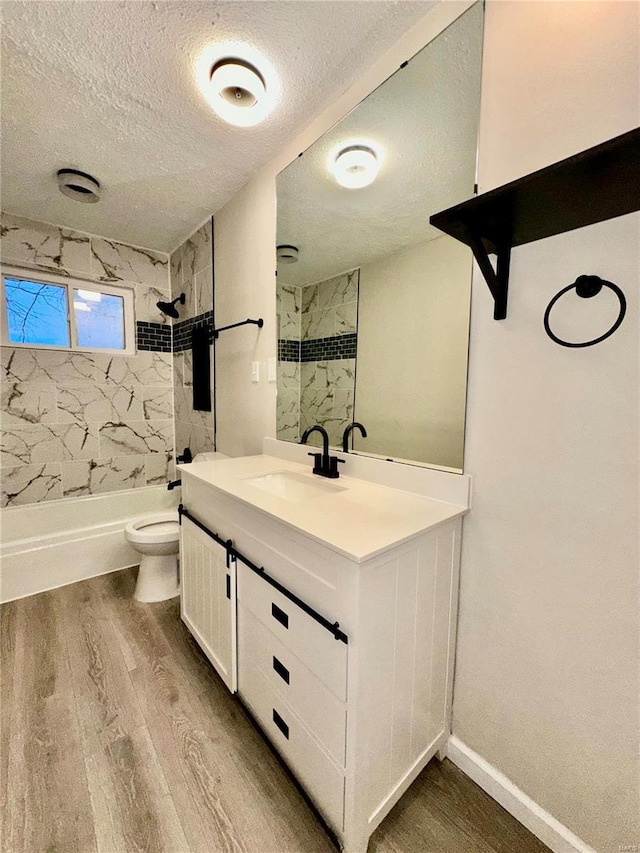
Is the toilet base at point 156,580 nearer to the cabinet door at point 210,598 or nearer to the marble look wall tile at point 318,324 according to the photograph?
the cabinet door at point 210,598

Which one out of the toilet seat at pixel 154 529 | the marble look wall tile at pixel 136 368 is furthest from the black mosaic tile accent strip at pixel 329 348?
the marble look wall tile at pixel 136 368

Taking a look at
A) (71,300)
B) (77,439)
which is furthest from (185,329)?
(77,439)

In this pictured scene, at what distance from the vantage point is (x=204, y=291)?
252cm

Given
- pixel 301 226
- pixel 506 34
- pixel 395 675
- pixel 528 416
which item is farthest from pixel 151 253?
pixel 395 675

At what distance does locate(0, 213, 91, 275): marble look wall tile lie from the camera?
2389mm

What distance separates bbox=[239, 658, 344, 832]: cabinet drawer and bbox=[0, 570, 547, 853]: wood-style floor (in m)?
0.11

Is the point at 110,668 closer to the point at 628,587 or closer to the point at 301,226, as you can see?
the point at 628,587

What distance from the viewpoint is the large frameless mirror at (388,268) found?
112 cm

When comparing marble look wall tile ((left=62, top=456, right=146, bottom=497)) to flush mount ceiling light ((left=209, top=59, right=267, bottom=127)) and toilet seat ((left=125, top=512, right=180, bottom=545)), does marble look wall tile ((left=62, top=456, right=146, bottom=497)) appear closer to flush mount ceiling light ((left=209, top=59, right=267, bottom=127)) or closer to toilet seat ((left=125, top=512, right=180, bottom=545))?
toilet seat ((left=125, top=512, right=180, bottom=545))

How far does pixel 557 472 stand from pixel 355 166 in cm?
141

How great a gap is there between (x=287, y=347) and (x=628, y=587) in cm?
157

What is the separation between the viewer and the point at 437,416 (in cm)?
121

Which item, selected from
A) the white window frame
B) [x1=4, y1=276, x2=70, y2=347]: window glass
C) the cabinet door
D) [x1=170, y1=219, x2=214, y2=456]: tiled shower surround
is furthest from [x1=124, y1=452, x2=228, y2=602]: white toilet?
[x1=4, y1=276, x2=70, y2=347]: window glass

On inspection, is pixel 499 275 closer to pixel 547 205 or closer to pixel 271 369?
pixel 547 205
